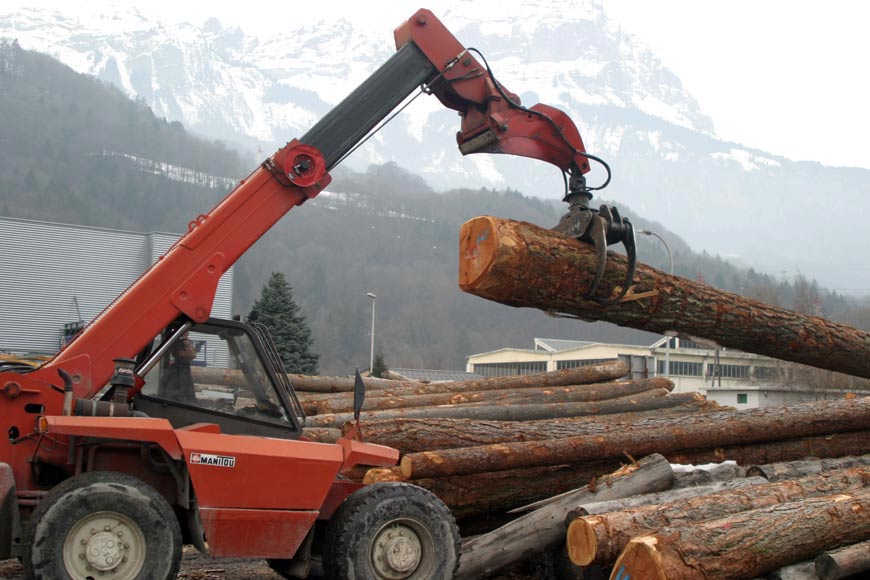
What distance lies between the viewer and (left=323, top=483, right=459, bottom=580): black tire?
20.2 ft

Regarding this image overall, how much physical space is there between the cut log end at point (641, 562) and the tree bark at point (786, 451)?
3.24m

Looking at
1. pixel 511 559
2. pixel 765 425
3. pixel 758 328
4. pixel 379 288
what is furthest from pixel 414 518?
pixel 379 288

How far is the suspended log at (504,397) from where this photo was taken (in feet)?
43.1

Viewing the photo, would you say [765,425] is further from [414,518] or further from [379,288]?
[379,288]

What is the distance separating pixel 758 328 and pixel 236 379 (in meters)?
4.51

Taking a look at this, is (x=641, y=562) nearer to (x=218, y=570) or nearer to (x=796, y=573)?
(x=796, y=573)

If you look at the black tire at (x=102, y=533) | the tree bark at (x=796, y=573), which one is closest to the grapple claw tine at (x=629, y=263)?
the tree bark at (x=796, y=573)

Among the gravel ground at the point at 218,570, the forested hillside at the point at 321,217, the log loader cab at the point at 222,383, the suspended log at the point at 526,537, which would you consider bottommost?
the gravel ground at the point at 218,570

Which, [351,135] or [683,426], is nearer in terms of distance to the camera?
[351,135]

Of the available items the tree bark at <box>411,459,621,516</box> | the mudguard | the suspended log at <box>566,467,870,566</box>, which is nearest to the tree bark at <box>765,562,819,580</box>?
the suspended log at <box>566,467,870,566</box>

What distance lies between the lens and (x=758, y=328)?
7.93 metres

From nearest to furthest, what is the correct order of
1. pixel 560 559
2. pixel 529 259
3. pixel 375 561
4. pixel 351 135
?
pixel 375 561
pixel 529 259
pixel 351 135
pixel 560 559

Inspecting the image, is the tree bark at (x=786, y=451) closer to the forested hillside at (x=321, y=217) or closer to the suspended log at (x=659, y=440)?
the suspended log at (x=659, y=440)

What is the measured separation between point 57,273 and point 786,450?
43.7 metres
